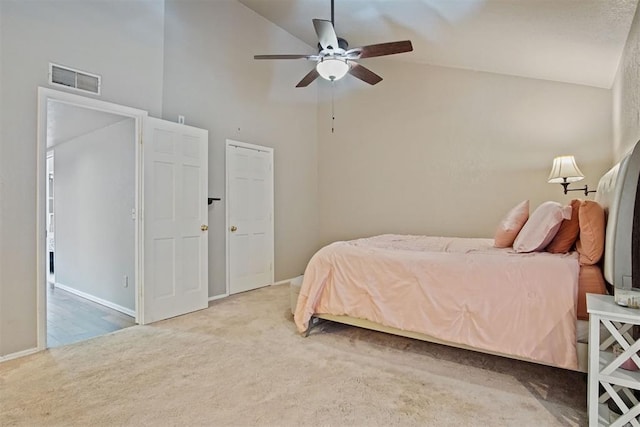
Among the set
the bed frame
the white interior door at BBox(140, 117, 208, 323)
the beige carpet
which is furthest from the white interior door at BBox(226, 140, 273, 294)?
the bed frame

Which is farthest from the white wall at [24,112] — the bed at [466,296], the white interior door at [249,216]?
the bed at [466,296]

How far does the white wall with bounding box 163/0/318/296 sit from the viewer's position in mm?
4113

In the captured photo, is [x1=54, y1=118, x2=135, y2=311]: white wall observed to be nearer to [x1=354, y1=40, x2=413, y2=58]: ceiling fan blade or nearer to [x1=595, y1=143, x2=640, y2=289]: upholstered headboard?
[x1=354, y1=40, x2=413, y2=58]: ceiling fan blade

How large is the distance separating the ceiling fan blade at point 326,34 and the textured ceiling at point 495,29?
111cm

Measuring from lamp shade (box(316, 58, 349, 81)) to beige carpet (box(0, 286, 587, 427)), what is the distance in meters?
2.38

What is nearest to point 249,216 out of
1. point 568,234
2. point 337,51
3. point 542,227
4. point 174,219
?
point 174,219

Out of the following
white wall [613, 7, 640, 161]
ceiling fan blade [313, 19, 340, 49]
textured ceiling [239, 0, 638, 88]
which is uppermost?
textured ceiling [239, 0, 638, 88]

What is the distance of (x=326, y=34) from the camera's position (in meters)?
2.89

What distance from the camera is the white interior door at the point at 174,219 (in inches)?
139

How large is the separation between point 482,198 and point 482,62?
173cm

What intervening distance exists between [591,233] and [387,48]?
203 cm

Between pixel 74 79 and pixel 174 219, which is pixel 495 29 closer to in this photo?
pixel 174 219

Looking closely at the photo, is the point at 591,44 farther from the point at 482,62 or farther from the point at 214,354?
Answer: the point at 214,354

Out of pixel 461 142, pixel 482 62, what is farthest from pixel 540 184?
pixel 482 62
